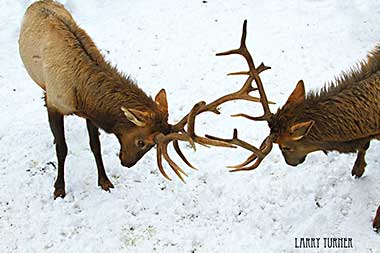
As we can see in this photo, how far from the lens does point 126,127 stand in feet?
17.2

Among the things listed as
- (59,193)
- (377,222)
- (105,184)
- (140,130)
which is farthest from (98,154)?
(377,222)

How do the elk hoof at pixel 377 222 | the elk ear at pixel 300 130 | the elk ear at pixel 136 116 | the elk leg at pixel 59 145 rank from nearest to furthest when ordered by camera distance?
the elk ear at pixel 300 130
the elk ear at pixel 136 116
the elk hoof at pixel 377 222
the elk leg at pixel 59 145

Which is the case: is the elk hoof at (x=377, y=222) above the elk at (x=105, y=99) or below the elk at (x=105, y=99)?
below

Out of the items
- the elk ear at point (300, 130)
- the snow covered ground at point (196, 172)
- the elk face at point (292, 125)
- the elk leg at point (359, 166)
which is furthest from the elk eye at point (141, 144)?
the elk leg at point (359, 166)

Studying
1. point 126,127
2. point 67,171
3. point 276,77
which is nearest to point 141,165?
point 67,171

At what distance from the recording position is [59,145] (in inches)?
233

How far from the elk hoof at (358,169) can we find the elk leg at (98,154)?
115 inches

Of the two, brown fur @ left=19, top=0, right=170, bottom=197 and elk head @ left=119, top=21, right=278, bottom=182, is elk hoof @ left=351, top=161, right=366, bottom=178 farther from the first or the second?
Answer: brown fur @ left=19, top=0, right=170, bottom=197

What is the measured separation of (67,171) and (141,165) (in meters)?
0.94

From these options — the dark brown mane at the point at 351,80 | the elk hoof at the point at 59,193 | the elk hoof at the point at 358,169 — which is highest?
the dark brown mane at the point at 351,80

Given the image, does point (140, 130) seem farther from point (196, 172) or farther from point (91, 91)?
point (196, 172)

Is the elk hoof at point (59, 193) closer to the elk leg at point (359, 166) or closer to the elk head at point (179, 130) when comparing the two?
the elk head at point (179, 130)

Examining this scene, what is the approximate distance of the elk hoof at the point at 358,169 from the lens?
5.94 m

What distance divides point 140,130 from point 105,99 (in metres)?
0.51
